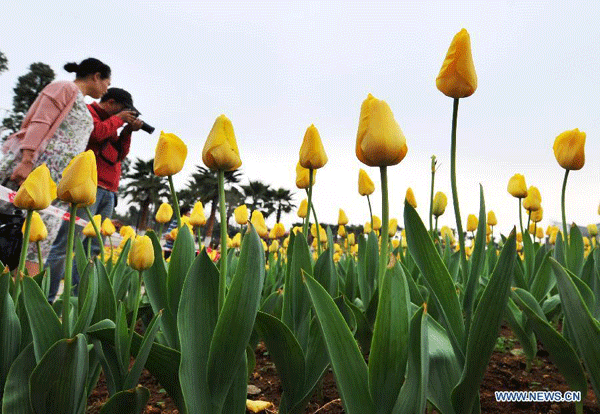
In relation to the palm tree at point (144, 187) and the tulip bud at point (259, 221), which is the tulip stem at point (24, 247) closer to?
the tulip bud at point (259, 221)

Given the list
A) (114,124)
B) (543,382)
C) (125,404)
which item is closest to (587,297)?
(543,382)

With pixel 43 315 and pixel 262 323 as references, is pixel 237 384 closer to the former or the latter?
pixel 262 323

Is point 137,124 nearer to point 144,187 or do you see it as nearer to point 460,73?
point 460,73

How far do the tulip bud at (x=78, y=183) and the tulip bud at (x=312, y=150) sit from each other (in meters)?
0.61

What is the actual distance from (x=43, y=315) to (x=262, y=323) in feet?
1.86

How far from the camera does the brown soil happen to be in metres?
1.42

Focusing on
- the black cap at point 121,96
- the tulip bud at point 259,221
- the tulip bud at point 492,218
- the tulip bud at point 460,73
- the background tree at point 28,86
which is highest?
the background tree at point 28,86

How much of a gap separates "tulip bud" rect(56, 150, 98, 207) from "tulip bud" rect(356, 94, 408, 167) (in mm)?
718

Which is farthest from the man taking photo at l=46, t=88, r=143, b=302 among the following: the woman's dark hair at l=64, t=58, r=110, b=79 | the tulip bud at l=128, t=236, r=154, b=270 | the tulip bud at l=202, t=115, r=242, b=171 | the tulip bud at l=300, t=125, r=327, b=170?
the tulip bud at l=202, t=115, r=242, b=171

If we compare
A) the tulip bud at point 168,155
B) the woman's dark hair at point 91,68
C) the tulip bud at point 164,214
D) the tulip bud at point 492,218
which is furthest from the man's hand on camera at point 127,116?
the tulip bud at point 492,218

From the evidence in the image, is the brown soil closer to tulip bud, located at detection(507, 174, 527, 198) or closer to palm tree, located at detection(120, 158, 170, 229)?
tulip bud, located at detection(507, 174, 527, 198)

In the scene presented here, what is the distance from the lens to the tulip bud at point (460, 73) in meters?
0.98

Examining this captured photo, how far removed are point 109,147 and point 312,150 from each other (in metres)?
2.47

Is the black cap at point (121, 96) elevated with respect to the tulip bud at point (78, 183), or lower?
elevated
